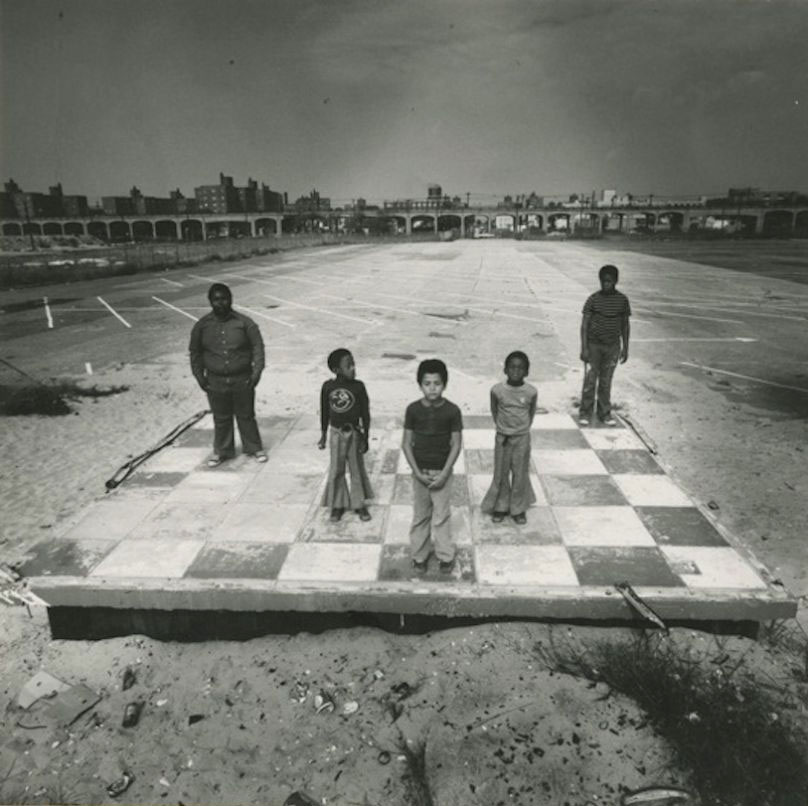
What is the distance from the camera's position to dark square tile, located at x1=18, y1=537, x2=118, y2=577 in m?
4.30

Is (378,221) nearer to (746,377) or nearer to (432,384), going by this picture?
(746,377)

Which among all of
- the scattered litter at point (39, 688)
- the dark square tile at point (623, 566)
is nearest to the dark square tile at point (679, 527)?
the dark square tile at point (623, 566)

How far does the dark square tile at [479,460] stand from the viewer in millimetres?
6039

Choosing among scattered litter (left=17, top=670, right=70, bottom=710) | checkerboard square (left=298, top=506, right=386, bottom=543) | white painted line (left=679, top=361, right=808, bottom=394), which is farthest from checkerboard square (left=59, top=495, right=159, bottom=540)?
white painted line (left=679, top=361, right=808, bottom=394)

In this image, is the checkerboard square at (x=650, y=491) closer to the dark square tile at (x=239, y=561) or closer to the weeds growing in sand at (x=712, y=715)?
the weeds growing in sand at (x=712, y=715)

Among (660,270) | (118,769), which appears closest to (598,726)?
(118,769)

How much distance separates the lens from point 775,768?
2.93 metres

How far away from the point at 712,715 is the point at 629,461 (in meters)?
3.22

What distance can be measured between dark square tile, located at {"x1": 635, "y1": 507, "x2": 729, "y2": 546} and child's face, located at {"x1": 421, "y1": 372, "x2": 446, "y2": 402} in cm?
224

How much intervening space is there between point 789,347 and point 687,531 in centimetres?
1009

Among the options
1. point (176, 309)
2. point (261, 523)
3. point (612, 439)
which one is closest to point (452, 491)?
point (261, 523)

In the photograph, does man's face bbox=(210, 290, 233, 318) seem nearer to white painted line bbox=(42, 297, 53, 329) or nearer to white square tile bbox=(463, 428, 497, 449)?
white square tile bbox=(463, 428, 497, 449)

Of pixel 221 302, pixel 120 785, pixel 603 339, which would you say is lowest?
pixel 120 785

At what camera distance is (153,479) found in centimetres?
589
